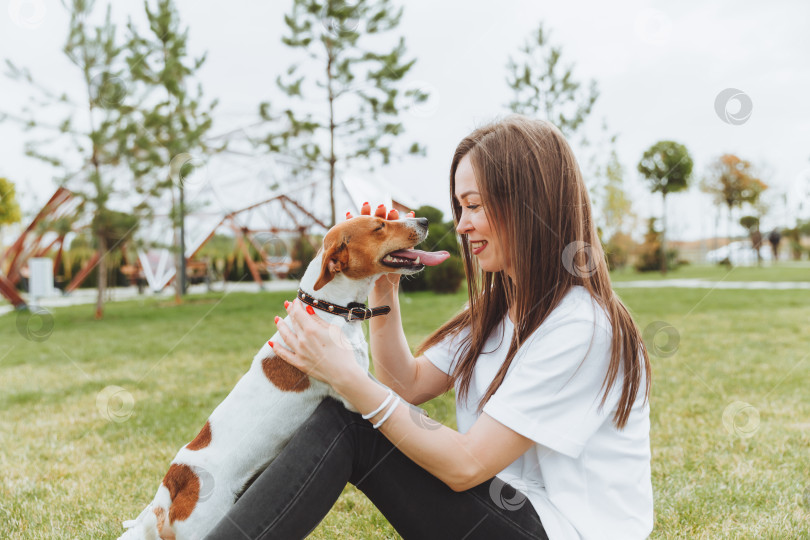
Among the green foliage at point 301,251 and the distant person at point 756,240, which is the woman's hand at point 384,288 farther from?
the distant person at point 756,240

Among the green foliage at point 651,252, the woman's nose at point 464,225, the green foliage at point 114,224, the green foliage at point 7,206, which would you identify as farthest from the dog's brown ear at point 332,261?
the green foliage at point 651,252

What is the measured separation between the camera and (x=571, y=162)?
1.78 meters

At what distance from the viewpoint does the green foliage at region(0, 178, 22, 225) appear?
23666mm

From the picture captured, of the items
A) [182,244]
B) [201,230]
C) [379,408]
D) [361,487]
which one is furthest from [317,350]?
[201,230]

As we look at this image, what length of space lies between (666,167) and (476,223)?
2096cm

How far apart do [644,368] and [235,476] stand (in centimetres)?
131

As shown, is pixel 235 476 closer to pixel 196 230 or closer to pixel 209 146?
pixel 209 146

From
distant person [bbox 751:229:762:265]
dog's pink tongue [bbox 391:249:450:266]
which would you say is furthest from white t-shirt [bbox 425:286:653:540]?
→ distant person [bbox 751:229:762:265]

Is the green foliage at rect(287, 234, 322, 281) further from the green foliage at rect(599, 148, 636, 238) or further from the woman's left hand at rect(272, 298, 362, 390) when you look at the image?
the woman's left hand at rect(272, 298, 362, 390)

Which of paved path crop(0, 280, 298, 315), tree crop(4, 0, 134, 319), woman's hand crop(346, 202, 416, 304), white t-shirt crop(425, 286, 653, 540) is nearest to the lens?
white t-shirt crop(425, 286, 653, 540)

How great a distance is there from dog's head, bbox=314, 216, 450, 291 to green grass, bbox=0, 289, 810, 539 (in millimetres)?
774

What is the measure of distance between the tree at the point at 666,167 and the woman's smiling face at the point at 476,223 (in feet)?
65.3

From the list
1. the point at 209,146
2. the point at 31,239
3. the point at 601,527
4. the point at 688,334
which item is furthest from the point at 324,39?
the point at 601,527

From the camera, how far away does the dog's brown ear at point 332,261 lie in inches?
83.7
